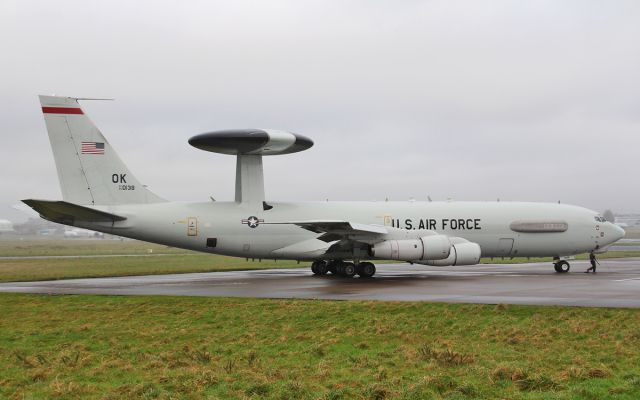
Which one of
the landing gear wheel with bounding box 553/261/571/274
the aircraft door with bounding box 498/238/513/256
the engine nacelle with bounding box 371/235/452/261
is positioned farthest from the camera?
the landing gear wheel with bounding box 553/261/571/274

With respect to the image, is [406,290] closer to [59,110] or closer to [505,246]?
[505,246]

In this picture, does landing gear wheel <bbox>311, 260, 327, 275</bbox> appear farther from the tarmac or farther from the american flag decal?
the american flag decal

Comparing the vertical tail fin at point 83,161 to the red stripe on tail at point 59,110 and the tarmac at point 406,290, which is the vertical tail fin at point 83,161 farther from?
the tarmac at point 406,290

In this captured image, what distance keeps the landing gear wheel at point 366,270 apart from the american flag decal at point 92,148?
43.4ft

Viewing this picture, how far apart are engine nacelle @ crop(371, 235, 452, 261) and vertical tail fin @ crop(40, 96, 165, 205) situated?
38.5ft

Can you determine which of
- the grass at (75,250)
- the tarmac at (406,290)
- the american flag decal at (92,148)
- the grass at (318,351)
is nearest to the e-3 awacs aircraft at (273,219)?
the american flag decal at (92,148)

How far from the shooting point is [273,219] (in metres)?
31.1

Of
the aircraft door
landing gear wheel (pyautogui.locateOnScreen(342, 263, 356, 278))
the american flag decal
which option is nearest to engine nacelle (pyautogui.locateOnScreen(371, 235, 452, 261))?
landing gear wheel (pyautogui.locateOnScreen(342, 263, 356, 278))

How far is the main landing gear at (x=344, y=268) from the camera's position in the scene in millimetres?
29781

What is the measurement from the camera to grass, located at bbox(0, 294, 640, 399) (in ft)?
29.3

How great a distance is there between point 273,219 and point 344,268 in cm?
420

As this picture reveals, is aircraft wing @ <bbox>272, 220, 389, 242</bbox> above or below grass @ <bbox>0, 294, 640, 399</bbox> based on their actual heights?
above

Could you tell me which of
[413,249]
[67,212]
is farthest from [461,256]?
[67,212]

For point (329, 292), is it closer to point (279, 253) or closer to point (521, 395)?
point (279, 253)
